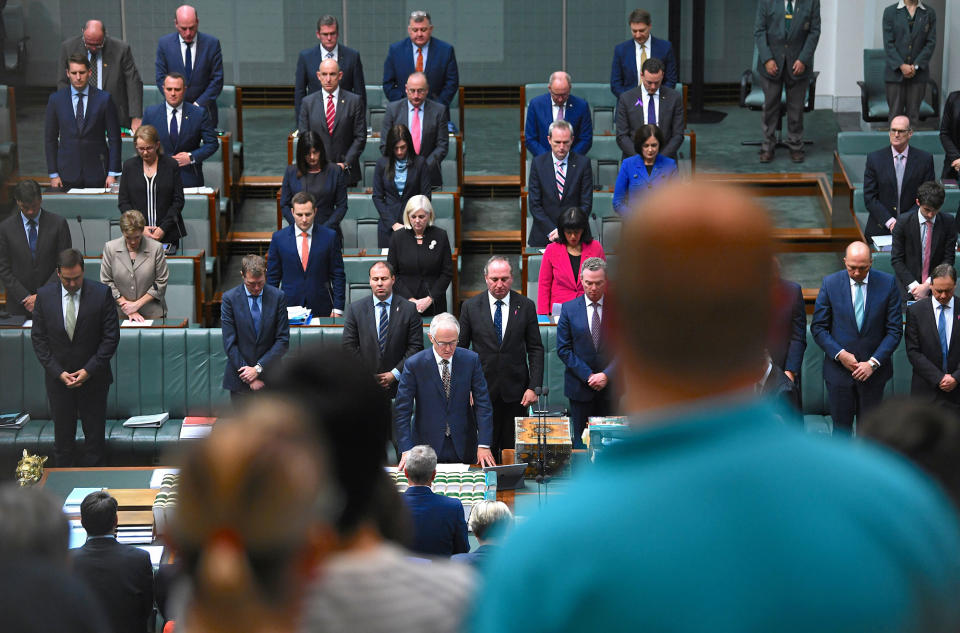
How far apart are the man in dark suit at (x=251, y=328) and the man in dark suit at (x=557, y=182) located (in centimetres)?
250

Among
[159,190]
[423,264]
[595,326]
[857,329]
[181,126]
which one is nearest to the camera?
[595,326]

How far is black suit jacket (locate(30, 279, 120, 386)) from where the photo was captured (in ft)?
26.9

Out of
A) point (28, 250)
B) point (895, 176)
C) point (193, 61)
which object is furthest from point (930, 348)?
point (193, 61)

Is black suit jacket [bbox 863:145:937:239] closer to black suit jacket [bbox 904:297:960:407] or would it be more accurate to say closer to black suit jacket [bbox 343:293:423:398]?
black suit jacket [bbox 904:297:960:407]

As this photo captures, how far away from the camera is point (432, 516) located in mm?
5168

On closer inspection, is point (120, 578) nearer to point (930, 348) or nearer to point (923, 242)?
point (930, 348)

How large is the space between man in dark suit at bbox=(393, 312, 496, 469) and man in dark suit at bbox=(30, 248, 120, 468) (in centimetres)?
209

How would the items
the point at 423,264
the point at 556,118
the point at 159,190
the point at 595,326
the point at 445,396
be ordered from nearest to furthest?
the point at 445,396 → the point at 595,326 → the point at 423,264 → the point at 159,190 → the point at 556,118

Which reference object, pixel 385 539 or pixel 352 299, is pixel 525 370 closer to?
pixel 352 299

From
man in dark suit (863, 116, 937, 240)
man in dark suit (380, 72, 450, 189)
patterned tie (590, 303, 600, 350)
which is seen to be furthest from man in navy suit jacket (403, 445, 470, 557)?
man in dark suit (863, 116, 937, 240)

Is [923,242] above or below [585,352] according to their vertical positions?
above

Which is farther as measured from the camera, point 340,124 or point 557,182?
point 340,124

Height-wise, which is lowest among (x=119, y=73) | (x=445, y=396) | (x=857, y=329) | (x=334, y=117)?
(x=445, y=396)

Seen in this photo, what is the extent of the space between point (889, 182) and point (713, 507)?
9.78 meters
